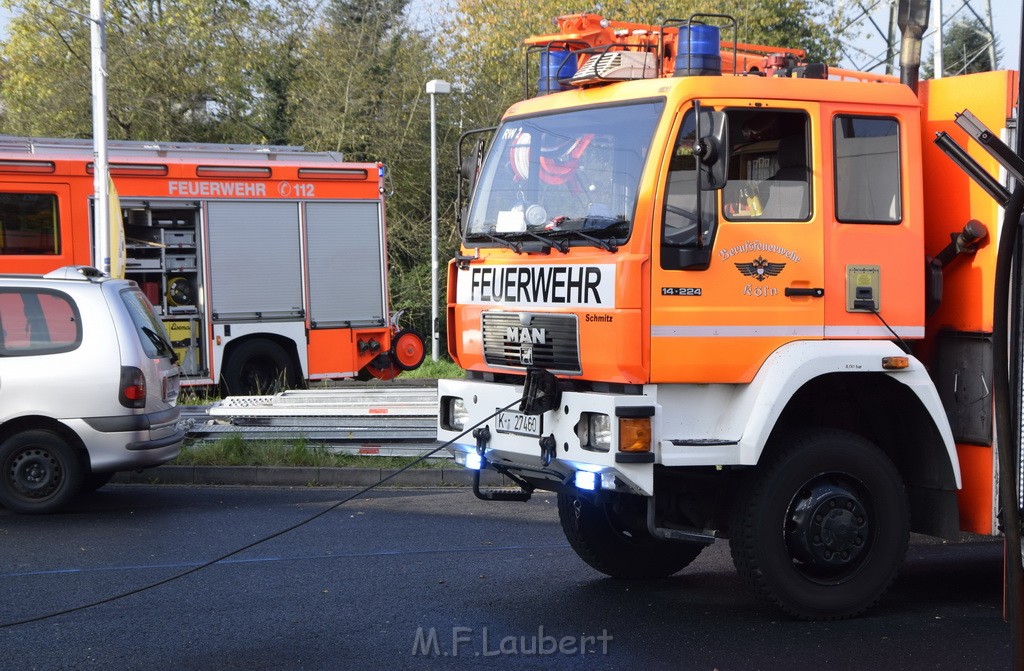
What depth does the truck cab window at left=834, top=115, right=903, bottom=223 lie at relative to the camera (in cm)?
621

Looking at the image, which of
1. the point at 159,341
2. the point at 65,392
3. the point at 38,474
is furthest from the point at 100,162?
the point at 38,474

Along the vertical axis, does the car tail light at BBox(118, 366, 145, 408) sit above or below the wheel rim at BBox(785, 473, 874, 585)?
above

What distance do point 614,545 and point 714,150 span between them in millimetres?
2514

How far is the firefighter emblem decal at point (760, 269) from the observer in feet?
19.7

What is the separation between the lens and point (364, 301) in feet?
54.8

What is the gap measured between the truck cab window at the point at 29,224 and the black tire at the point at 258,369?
2539 millimetres

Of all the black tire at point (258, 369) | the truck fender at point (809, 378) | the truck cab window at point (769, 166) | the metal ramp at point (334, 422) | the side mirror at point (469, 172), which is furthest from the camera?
the black tire at point (258, 369)

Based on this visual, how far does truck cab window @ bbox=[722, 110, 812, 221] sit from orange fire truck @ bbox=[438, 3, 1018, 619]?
11 millimetres

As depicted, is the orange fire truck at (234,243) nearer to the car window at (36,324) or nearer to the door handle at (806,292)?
the car window at (36,324)

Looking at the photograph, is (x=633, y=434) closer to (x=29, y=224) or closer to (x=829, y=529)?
(x=829, y=529)

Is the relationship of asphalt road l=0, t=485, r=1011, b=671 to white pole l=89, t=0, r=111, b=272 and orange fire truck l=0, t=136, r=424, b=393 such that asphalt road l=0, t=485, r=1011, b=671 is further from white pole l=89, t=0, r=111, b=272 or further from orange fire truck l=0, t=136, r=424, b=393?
orange fire truck l=0, t=136, r=424, b=393

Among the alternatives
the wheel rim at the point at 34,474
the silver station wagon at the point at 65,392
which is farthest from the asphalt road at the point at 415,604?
the silver station wagon at the point at 65,392

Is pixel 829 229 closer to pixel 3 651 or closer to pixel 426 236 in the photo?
pixel 3 651

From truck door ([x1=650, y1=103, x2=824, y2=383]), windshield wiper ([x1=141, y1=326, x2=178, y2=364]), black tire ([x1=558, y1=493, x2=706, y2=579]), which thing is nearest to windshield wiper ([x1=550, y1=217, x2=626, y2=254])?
truck door ([x1=650, y1=103, x2=824, y2=383])
